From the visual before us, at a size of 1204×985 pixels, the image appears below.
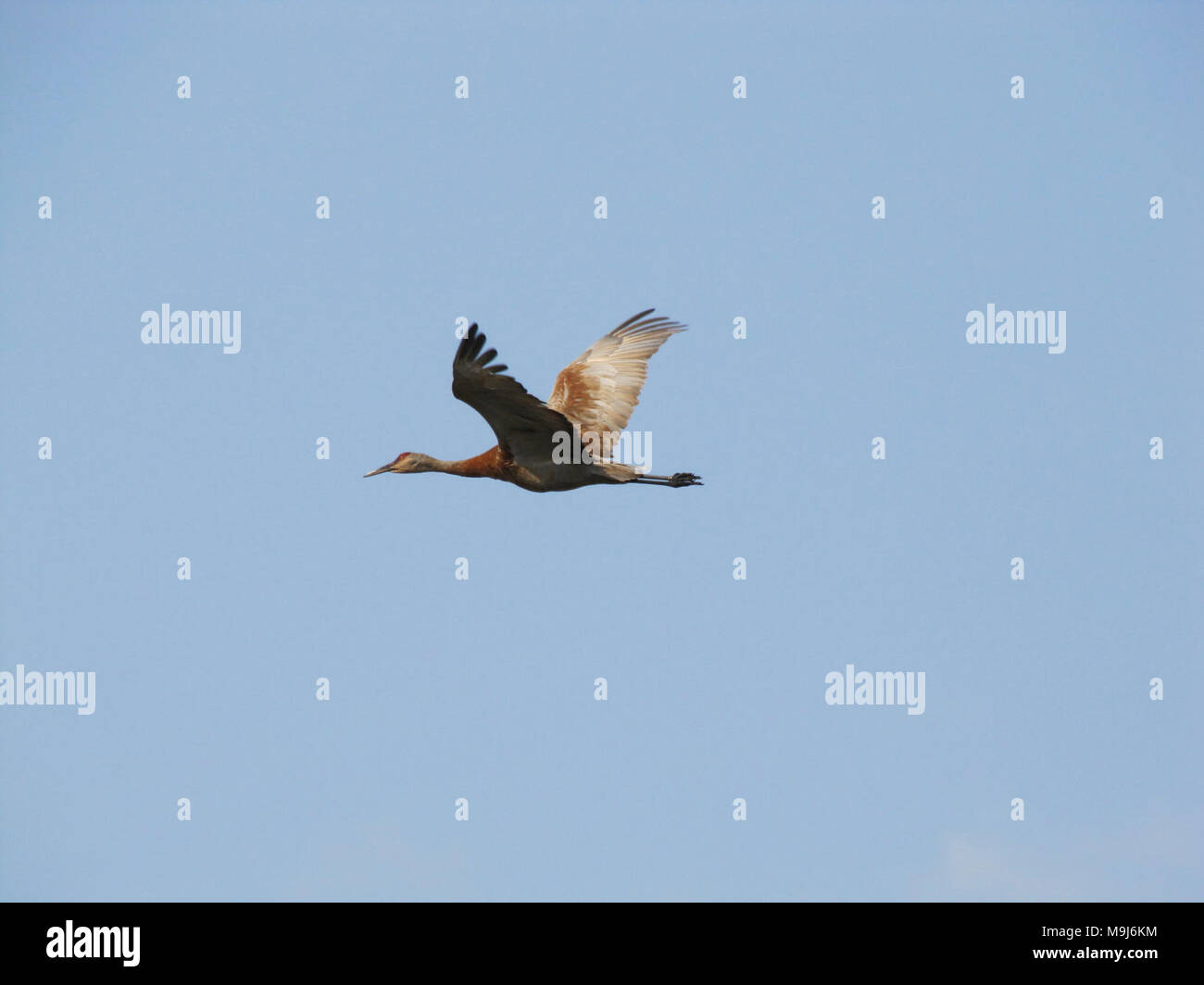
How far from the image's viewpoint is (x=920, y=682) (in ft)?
80.9

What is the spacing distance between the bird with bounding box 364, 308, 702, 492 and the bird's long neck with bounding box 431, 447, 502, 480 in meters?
0.01

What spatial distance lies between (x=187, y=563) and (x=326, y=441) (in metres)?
3.24

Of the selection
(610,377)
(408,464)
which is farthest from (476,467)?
(610,377)

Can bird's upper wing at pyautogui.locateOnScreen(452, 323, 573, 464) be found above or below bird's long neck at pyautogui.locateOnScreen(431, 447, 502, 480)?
above

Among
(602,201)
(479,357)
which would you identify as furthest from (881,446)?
(479,357)

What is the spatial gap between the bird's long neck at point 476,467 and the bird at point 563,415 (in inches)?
0.4

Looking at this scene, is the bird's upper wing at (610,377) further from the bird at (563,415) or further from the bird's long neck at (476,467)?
the bird's long neck at (476,467)

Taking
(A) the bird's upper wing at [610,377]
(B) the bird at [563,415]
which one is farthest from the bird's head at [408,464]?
(A) the bird's upper wing at [610,377]

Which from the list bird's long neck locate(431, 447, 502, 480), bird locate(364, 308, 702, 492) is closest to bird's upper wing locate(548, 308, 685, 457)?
bird locate(364, 308, 702, 492)

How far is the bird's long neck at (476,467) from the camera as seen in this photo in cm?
1938

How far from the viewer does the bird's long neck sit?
63.6 ft

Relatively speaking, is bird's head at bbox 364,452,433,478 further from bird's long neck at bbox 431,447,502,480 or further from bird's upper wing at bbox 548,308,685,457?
bird's upper wing at bbox 548,308,685,457

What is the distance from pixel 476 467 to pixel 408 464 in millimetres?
863
